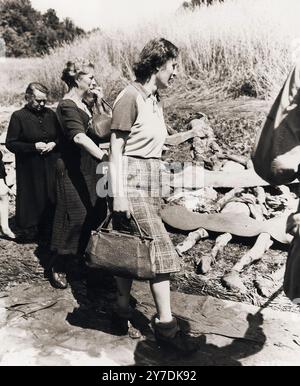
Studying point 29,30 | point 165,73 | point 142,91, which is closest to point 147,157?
point 142,91

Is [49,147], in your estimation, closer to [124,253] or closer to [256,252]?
[124,253]

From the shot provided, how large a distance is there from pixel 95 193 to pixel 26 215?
962 mm

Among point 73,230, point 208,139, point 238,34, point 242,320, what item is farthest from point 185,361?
point 238,34

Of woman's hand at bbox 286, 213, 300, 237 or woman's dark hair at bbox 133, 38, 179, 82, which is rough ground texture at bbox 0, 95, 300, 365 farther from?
woman's dark hair at bbox 133, 38, 179, 82

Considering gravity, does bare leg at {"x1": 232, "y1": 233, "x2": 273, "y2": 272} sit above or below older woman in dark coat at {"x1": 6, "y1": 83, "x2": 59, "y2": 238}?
below

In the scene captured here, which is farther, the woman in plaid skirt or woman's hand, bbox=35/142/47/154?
woman's hand, bbox=35/142/47/154

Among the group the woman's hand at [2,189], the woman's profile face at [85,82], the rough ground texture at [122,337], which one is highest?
the woman's profile face at [85,82]

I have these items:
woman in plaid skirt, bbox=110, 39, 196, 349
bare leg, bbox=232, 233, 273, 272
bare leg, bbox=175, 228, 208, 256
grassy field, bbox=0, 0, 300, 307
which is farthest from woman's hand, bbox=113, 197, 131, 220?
grassy field, bbox=0, 0, 300, 307

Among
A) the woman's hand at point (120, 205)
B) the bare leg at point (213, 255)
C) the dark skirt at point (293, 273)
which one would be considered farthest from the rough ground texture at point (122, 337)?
the dark skirt at point (293, 273)

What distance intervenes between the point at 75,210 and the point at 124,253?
1.12m

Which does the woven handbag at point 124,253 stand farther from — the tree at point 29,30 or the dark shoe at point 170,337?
the tree at point 29,30

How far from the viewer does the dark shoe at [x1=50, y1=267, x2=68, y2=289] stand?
4.20 m

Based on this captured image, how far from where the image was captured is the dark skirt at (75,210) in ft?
13.3
